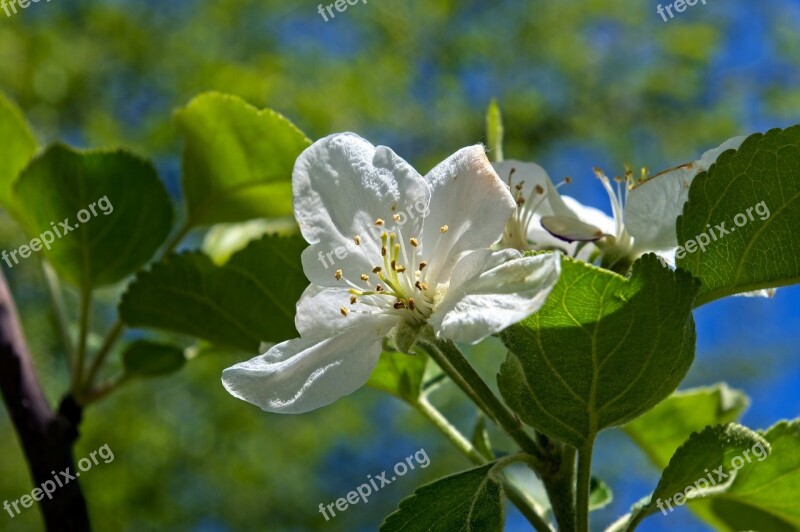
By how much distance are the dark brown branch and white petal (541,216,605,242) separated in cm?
67

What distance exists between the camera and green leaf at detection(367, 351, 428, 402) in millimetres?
1094

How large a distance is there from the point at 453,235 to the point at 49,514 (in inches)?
25.0

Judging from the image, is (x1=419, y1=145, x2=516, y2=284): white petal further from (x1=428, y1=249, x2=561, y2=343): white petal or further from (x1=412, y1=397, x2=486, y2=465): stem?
(x1=412, y1=397, x2=486, y2=465): stem

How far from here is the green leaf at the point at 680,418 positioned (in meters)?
1.30

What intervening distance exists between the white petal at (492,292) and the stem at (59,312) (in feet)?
2.66

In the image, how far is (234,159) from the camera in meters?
1.33

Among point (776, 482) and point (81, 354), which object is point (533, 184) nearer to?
point (776, 482)

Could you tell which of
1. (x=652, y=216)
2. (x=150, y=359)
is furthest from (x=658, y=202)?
(x=150, y=359)

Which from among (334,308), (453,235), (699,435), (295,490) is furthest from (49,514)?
(295,490)

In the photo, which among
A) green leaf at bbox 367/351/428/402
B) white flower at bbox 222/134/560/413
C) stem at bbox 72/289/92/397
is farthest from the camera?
stem at bbox 72/289/92/397

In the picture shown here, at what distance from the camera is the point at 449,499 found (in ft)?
2.56

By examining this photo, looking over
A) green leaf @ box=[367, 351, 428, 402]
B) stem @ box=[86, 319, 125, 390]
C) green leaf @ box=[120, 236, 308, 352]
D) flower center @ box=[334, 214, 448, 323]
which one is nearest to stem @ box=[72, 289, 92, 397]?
stem @ box=[86, 319, 125, 390]

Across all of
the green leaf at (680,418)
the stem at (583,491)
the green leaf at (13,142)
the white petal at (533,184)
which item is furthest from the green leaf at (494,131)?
the green leaf at (13,142)

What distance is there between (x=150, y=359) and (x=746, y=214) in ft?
2.93
